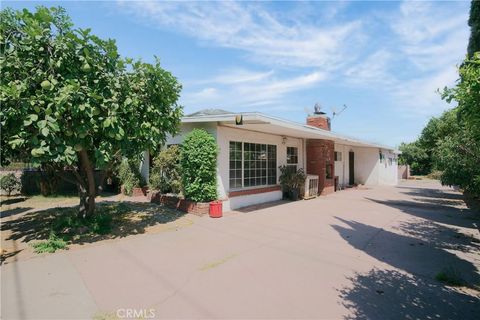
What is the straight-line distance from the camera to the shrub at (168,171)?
10070 mm

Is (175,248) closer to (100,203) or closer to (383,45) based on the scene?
(100,203)

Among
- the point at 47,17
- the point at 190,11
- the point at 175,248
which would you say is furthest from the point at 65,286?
the point at 190,11

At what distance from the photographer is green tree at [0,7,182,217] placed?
4.96 m

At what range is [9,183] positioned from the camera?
12.6 m

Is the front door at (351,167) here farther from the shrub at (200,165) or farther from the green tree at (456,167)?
the shrub at (200,165)

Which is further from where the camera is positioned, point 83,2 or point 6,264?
point 83,2

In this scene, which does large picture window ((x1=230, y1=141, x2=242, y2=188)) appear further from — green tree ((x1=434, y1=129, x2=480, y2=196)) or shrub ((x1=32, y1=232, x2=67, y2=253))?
green tree ((x1=434, y1=129, x2=480, y2=196))

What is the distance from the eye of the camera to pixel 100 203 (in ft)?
35.3

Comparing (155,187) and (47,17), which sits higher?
(47,17)

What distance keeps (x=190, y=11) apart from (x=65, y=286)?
7033mm

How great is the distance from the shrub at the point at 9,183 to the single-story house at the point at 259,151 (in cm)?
597

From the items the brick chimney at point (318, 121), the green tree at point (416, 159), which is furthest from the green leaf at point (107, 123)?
the green tree at point (416, 159)

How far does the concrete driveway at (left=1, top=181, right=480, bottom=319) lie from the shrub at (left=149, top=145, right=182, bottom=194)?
3084 millimetres

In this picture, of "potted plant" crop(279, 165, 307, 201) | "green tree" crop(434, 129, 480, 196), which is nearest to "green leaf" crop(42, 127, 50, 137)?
"potted plant" crop(279, 165, 307, 201)
